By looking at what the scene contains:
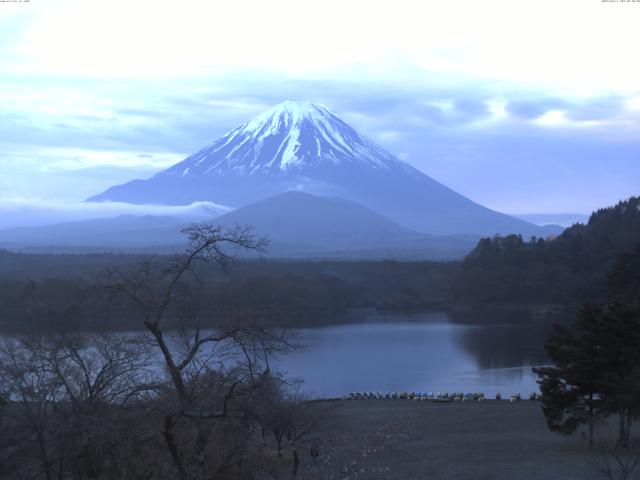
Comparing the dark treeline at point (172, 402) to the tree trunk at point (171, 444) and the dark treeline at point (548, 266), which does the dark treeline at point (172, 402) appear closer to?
the tree trunk at point (171, 444)

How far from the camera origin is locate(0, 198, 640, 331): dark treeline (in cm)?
4297

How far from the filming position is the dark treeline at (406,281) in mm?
42969

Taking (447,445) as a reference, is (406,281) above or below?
above

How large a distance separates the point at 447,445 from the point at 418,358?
43.8 ft

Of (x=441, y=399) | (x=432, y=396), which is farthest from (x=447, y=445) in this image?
(x=432, y=396)

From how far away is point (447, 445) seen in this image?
13.9m

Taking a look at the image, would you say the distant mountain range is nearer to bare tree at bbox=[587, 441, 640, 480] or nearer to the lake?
the lake

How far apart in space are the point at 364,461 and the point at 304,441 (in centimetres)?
101

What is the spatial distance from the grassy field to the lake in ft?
10.1

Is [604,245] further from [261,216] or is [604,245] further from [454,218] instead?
[454,218]

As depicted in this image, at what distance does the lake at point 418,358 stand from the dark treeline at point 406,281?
21.2ft

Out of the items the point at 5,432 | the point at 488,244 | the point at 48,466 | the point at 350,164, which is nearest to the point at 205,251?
the point at 48,466

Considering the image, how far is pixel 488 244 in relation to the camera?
59.5 m

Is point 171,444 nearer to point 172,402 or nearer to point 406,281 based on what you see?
point 172,402
